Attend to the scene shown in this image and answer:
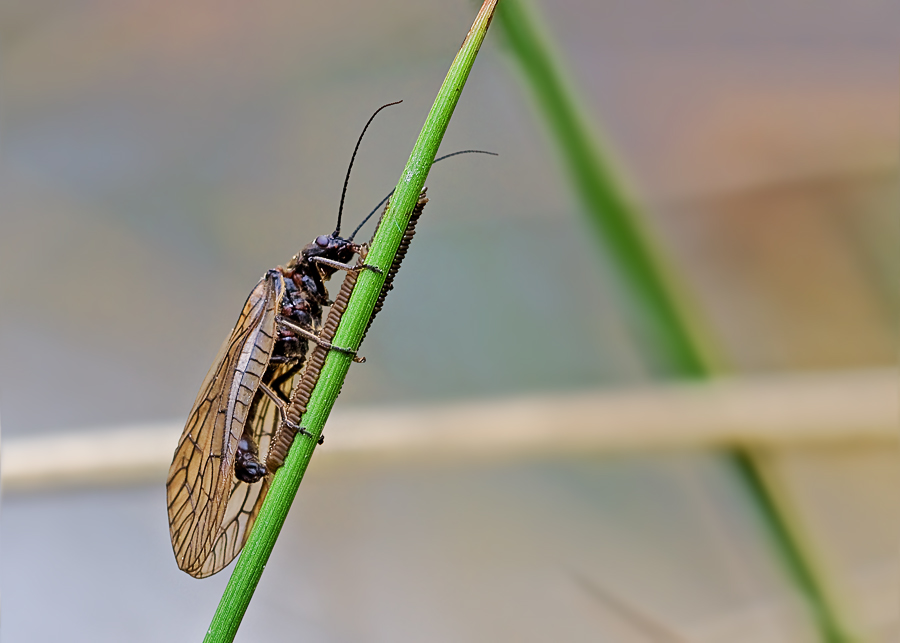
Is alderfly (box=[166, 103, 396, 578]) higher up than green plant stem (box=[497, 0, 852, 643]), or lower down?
lower down

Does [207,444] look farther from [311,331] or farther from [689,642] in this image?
[689,642]

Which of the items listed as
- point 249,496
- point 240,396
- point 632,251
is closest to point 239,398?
point 240,396

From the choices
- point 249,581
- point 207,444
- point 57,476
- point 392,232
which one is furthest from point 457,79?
point 57,476

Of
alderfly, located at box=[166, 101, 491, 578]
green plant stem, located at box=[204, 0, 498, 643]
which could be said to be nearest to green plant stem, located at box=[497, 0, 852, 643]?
alderfly, located at box=[166, 101, 491, 578]

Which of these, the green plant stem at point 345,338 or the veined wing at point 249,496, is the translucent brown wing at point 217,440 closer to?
the veined wing at point 249,496

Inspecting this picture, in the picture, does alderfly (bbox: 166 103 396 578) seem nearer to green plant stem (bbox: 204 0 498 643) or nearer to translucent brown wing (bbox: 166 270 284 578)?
translucent brown wing (bbox: 166 270 284 578)

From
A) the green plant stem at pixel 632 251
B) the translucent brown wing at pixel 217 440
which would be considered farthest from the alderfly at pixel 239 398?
the green plant stem at pixel 632 251

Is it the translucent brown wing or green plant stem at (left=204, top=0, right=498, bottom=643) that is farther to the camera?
the translucent brown wing
